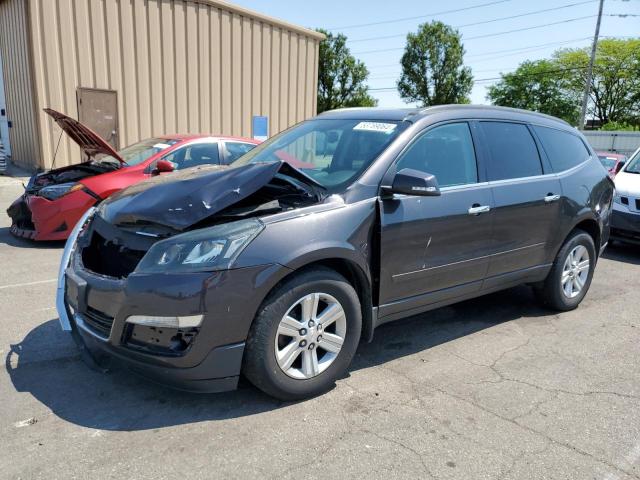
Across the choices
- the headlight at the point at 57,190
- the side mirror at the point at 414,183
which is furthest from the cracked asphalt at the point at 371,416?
the headlight at the point at 57,190

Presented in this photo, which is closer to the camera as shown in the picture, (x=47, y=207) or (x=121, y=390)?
(x=121, y=390)

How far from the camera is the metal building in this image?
1212 centimetres

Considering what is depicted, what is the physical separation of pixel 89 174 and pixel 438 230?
5268mm

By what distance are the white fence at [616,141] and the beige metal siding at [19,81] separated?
87.5 feet

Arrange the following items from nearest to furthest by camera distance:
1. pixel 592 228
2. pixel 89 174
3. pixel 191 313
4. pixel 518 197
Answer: pixel 191 313 < pixel 518 197 < pixel 592 228 < pixel 89 174

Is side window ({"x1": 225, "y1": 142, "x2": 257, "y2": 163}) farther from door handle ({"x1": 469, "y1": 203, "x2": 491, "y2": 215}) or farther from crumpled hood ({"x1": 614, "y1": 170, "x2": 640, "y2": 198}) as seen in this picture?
crumpled hood ({"x1": 614, "y1": 170, "x2": 640, "y2": 198})

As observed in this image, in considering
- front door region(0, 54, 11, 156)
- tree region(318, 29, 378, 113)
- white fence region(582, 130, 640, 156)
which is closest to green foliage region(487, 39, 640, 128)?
tree region(318, 29, 378, 113)

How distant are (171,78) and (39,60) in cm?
322

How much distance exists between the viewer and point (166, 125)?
1416cm

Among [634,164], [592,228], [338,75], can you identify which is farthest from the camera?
[338,75]

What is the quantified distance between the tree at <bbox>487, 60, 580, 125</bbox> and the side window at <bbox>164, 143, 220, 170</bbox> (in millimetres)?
55103

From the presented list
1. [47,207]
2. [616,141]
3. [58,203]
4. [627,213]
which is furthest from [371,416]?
[616,141]

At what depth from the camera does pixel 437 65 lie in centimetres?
4962

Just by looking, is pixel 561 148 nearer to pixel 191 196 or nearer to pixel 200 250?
pixel 191 196
